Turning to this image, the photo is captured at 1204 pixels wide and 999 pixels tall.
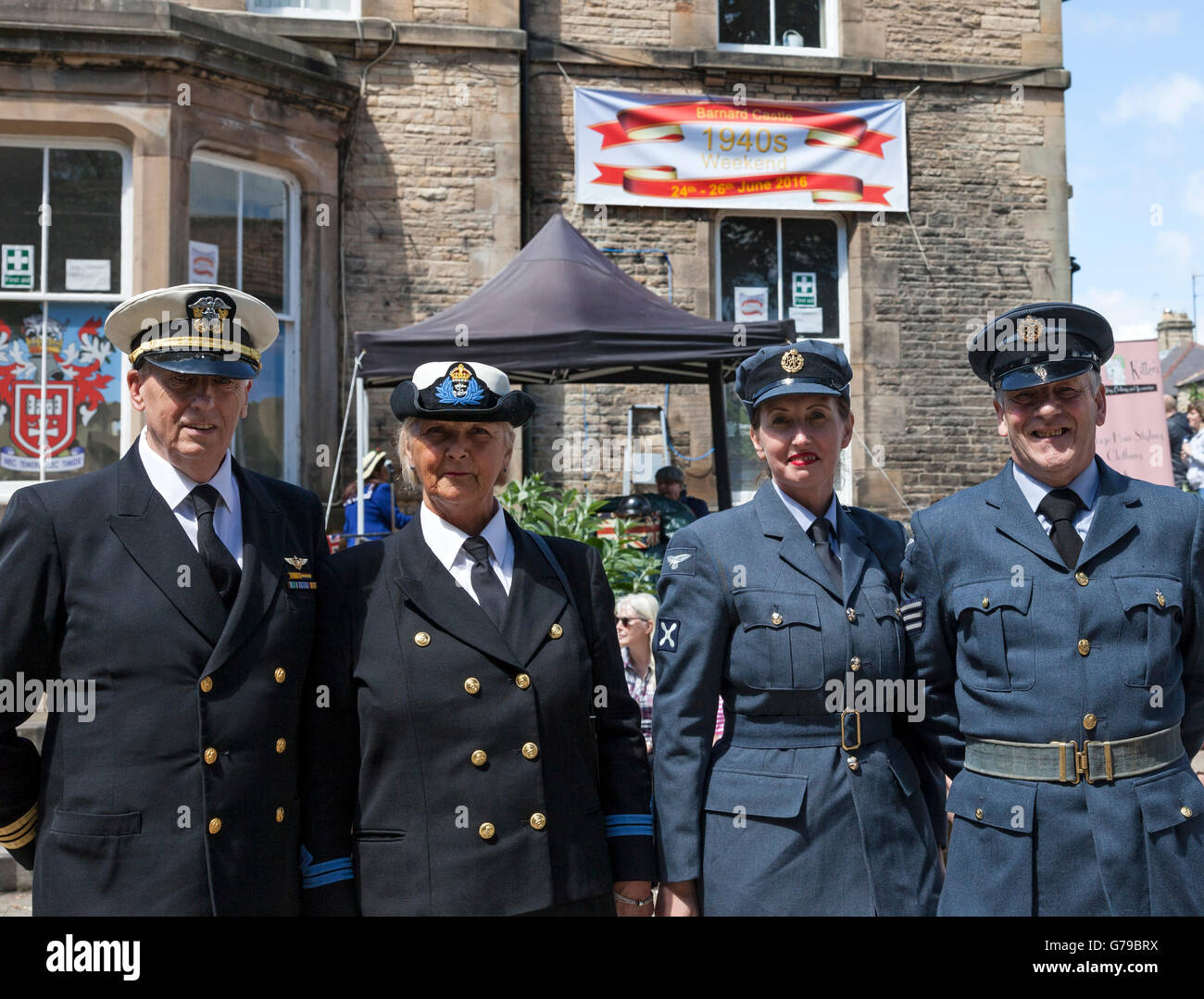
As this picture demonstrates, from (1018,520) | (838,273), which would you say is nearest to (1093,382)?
(1018,520)

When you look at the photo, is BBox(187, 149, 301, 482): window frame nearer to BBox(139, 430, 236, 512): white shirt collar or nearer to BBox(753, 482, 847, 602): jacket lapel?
BBox(139, 430, 236, 512): white shirt collar

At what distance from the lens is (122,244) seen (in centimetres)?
898

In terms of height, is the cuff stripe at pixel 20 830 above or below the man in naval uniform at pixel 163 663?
below

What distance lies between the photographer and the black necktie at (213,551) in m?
2.67

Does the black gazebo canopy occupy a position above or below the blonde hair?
above

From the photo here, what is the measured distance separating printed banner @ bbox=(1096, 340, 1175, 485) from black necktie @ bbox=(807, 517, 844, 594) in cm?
680

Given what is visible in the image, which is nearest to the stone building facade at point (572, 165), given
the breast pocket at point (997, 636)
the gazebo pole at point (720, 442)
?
the gazebo pole at point (720, 442)

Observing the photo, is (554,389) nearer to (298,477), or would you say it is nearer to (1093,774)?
(298,477)

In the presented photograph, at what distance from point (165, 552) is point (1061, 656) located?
2006 mm

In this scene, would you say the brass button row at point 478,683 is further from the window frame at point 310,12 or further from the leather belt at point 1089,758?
the window frame at point 310,12

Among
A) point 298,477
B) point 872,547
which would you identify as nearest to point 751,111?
point 298,477

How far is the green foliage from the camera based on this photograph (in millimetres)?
6723

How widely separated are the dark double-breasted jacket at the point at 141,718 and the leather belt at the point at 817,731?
1.09m

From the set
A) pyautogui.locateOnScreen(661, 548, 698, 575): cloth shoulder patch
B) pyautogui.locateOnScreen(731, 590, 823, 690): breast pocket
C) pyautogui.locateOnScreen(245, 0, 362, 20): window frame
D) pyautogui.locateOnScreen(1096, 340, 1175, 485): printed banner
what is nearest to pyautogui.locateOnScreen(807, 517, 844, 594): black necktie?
pyautogui.locateOnScreen(731, 590, 823, 690): breast pocket
